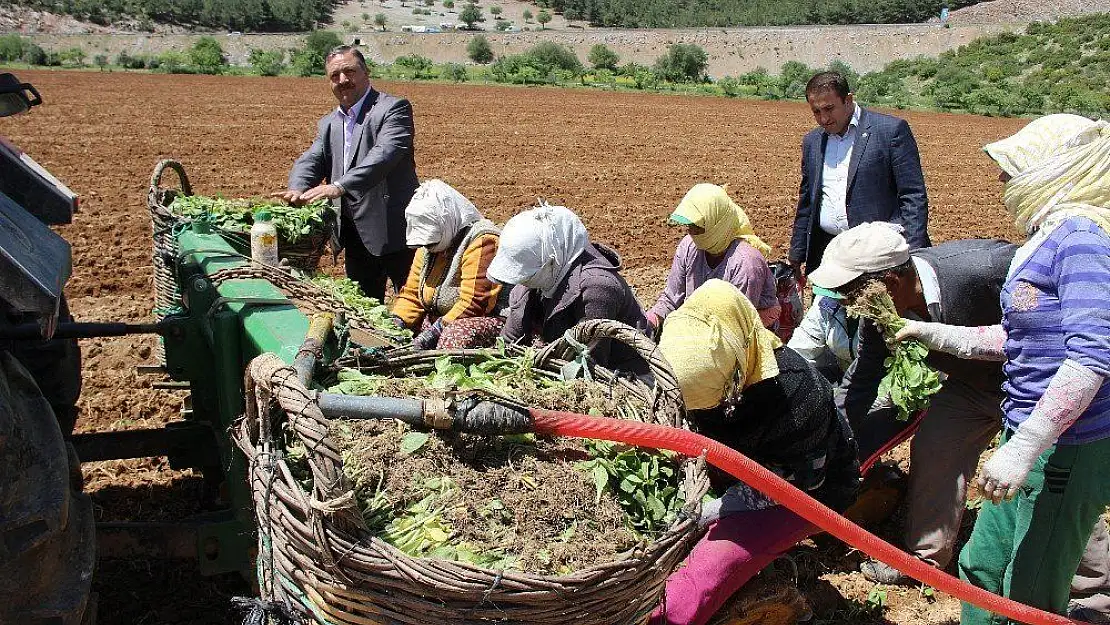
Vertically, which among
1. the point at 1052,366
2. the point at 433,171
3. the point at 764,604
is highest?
the point at 1052,366

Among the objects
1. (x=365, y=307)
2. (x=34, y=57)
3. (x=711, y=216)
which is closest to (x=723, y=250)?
(x=711, y=216)

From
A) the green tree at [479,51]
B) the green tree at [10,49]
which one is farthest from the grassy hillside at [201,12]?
the green tree at [10,49]

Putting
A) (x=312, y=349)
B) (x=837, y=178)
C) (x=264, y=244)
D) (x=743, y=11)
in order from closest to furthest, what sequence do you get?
(x=312, y=349) → (x=264, y=244) → (x=837, y=178) → (x=743, y=11)

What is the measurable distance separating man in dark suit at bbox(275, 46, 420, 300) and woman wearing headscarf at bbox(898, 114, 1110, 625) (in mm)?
3271

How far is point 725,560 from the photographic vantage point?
298 cm

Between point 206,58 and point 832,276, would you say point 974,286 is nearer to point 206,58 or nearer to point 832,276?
point 832,276

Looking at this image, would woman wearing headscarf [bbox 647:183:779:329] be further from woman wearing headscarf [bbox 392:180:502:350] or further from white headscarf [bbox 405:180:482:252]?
white headscarf [bbox 405:180:482:252]

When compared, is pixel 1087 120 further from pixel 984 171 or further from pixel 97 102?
pixel 97 102

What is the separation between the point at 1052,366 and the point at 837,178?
253cm

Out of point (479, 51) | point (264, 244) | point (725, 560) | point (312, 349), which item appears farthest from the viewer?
point (479, 51)

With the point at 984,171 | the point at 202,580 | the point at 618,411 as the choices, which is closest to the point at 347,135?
the point at 202,580

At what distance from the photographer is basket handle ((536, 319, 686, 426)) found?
2.29 metres

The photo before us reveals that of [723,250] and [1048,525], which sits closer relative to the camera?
[1048,525]

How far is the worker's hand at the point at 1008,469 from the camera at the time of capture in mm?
2598
